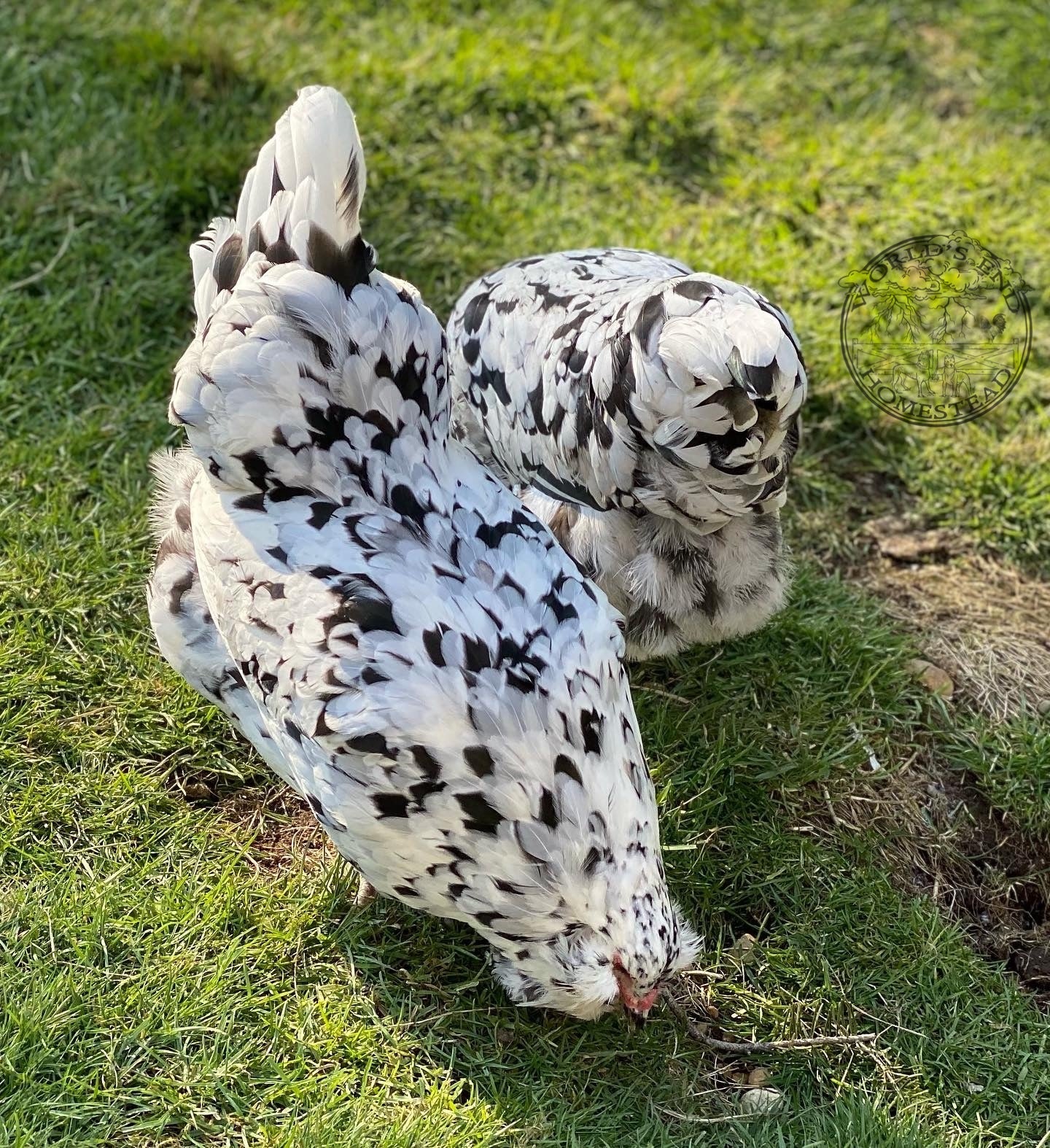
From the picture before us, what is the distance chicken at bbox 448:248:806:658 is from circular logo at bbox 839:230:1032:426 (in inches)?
38.7

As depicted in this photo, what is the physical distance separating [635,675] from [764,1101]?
1116 mm

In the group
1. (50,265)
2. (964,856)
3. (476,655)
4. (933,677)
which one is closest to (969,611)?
(933,677)

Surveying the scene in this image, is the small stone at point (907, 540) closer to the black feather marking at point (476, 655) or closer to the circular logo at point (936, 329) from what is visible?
the circular logo at point (936, 329)

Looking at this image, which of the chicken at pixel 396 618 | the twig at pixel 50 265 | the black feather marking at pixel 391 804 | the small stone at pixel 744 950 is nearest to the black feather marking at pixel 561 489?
the chicken at pixel 396 618

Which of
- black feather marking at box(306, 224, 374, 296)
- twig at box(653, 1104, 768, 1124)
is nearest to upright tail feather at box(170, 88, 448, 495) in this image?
black feather marking at box(306, 224, 374, 296)

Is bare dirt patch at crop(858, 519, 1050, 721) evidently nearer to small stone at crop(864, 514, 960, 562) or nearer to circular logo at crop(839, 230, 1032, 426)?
small stone at crop(864, 514, 960, 562)

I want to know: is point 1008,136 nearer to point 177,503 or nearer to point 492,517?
point 492,517

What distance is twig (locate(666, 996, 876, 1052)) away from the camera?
8.70 feet

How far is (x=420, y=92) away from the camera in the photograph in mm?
4453

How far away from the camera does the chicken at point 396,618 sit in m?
2.26

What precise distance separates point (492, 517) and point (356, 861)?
760mm

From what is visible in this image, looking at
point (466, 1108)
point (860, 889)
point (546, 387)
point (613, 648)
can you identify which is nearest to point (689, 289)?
point (546, 387)

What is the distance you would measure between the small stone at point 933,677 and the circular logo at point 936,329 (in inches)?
32.3

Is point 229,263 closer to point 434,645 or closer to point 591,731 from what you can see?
point 434,645
